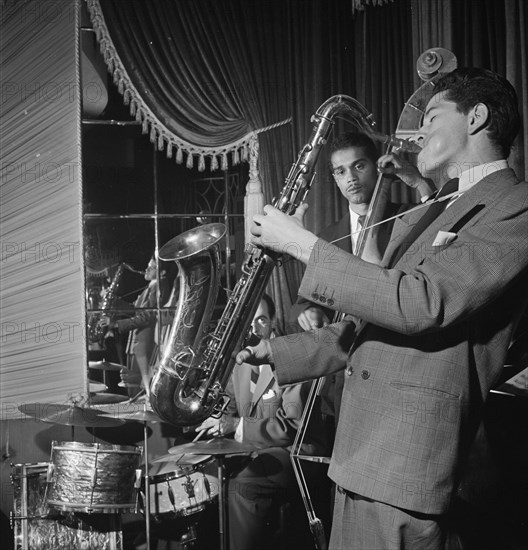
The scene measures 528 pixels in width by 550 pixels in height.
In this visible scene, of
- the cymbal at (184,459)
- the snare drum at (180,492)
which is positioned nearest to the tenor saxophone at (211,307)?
the cymbal at (184,459)

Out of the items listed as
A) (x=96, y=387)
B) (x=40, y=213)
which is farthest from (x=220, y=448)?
(x=40, y=213)

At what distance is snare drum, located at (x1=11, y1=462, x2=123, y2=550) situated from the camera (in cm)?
324

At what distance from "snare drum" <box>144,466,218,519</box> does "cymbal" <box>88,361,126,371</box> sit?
2.51 ft

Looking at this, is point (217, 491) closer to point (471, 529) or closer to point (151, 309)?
point (151, 309)

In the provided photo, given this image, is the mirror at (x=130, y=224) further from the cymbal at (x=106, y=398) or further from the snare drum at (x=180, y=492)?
the snare drum at (x=180, y=492)

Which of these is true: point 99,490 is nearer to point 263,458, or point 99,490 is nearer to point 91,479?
point 91,479

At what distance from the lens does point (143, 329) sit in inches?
152

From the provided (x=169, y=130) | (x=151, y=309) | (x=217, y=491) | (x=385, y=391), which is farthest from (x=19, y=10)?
(x=385, y=391)

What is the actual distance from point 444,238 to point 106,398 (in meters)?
2.75

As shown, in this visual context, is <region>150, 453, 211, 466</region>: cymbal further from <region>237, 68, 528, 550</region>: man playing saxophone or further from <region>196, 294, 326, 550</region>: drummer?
<region>237, 68, 528, 550</region>: man playing saxophone

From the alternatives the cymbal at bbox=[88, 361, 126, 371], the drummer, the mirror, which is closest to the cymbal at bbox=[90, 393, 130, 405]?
the mirror

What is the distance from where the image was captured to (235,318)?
2303 mm

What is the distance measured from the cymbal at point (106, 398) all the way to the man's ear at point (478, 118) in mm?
2755

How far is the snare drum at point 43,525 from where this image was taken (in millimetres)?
3244
